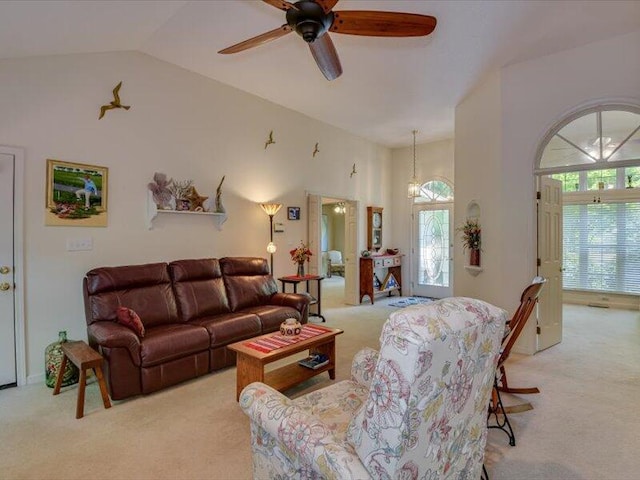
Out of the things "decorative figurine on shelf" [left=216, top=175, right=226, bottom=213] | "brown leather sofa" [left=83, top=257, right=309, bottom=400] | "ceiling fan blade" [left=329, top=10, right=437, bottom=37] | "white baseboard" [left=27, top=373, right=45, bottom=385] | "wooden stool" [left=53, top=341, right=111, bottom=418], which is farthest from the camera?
"decorative figurine on shelf" [left=216, top=175, right=226, bottom=213]

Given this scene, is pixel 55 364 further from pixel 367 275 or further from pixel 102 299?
pixel 367 275

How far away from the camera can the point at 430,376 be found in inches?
42.1

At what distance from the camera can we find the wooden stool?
2.55 metres

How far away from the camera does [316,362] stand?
3.13 metres

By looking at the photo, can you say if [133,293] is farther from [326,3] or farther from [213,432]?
[326,3]

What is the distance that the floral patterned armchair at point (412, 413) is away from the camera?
105cm

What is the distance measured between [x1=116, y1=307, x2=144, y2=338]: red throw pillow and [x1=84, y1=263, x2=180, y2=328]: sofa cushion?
0.58 ft

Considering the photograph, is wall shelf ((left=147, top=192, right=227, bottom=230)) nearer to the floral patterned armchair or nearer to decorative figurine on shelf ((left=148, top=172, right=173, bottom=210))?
decorative figurine on shelf ((left=148, top=172, right=173, bottom=210))

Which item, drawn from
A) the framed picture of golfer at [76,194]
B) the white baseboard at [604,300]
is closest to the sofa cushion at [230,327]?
the framed picture of golfer at [76,194]

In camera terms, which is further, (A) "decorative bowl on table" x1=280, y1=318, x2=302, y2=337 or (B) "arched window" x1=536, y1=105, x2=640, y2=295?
(B) "arched window" x1=536, y1=105, x2=640, y2=295

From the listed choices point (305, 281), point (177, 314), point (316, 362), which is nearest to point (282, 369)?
point (316, 362)

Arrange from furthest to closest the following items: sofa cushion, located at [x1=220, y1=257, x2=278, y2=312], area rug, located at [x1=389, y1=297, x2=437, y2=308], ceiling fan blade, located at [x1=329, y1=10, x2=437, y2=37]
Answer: area rug, located at [x1=389, y1=297, x2=437, y2=308] < sofa cushion, located at [x1=220, y1=257, x2=278, y2=312] < ceiling fan blade, located at [x1=329, y1=10, x2=437, y2=37]

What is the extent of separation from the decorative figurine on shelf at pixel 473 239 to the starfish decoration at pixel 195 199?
3.44 metres

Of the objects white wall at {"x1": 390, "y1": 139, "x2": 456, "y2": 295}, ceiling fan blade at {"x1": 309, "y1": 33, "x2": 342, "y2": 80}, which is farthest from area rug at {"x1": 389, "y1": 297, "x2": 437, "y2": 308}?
ceiling fan blade at {"x1": 309, "y1": 33, "x2": 342, "y2": 80}
